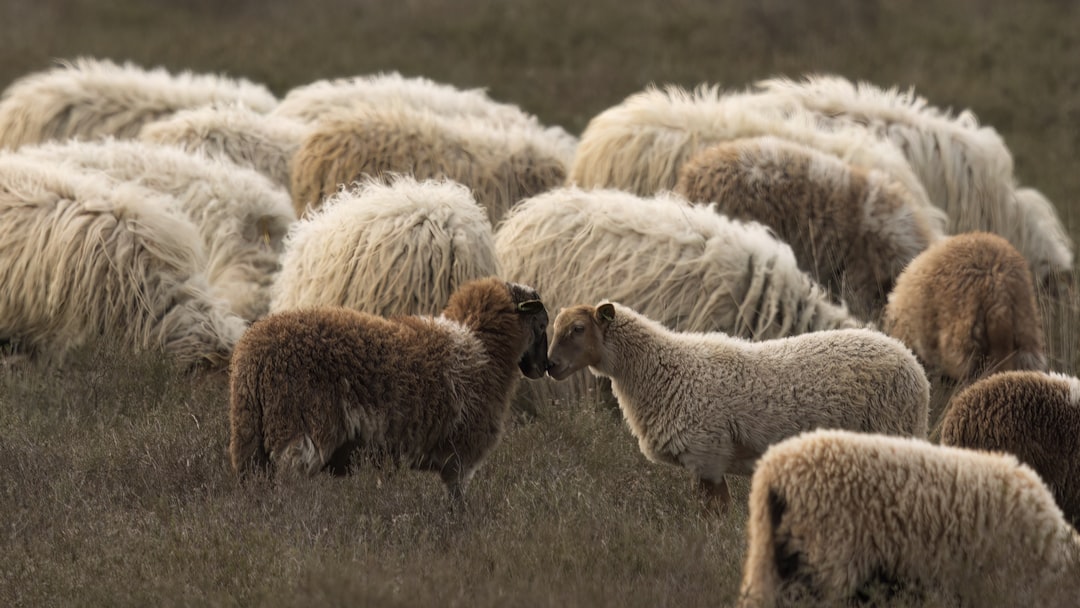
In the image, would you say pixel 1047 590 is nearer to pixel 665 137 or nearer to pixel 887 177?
pixel 887 177

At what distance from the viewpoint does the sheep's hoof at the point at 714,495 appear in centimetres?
590

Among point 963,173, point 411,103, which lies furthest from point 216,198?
point 963,173

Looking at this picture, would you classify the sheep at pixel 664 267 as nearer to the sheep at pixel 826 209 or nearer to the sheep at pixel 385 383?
the sheep at pixel 826 209

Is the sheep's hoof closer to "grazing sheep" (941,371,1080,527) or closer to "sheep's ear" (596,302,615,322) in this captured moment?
"sheep's ear" (596,302,615,322)

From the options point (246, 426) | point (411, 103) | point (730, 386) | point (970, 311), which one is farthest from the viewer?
point (411, 103)

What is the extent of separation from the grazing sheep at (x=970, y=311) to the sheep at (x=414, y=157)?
297cm

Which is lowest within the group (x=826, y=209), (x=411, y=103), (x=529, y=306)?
(x=529, y=306)

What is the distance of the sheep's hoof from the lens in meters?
5.90

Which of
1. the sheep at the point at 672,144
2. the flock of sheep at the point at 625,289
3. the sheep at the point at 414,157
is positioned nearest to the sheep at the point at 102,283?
the flock of sheep at the point at 625,289

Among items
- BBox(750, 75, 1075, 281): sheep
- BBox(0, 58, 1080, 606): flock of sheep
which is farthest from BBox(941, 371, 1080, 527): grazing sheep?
BBox(750, 75, 1075, 281): sheep

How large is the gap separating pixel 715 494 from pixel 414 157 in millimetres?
4315

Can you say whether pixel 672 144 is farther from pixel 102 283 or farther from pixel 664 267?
pixel 102 283

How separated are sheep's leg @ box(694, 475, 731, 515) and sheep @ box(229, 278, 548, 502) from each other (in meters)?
0.83

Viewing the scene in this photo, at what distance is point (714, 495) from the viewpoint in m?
6.01
